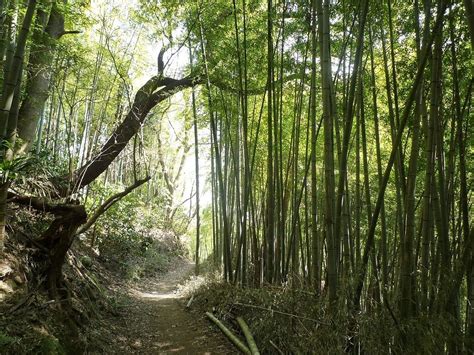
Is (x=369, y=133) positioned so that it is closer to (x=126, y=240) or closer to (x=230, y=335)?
(x=230, y=335)

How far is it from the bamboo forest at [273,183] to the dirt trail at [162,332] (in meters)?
0.04

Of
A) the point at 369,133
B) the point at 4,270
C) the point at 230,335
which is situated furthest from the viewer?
the point at 369,133

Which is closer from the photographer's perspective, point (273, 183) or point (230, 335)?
point (230, 335)

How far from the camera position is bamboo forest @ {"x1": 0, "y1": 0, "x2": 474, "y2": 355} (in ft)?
8.30

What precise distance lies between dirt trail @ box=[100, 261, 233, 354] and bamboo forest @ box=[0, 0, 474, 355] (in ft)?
0.12

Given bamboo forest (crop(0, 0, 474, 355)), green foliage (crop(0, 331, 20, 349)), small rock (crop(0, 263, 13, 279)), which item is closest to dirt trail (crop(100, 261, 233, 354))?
bamboo forest (crop(0, 0, 474, 355))

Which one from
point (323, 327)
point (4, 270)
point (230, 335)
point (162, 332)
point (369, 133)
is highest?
point (369, 133)

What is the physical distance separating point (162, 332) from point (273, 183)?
2.27 metres

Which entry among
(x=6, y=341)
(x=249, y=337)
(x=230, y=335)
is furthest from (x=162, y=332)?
(x=6, y=341)

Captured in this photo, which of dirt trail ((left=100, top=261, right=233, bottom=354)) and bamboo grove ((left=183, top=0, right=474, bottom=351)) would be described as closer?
bamboo grove ((left=183, top=0, right=474, bottom=351))

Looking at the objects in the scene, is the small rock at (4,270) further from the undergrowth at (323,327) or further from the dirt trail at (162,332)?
the undergrowth at (323,327)

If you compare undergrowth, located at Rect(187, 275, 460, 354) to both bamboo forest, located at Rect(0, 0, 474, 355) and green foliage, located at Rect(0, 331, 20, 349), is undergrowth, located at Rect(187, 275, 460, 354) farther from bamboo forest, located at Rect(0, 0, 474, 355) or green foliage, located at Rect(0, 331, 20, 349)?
green foliage, located at Rect(0, 331, 20, 349)

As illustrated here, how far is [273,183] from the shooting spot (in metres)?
4.42

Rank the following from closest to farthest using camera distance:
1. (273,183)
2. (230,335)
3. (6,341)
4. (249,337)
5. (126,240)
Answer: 1. (6,341)
2. (249,337)
3. (230,335)
4. (273,183)
5. (126,240)
